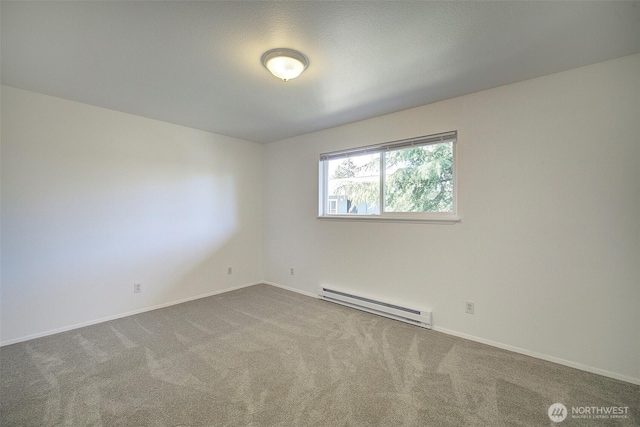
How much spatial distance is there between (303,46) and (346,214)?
85.6 inches

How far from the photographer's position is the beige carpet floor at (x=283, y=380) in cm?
155

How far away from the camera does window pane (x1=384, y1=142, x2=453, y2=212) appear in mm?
2725

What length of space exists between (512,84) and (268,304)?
3.62 m

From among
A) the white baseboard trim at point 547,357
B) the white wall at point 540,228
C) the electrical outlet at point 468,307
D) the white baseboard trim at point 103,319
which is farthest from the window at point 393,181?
the white baseboard trim at point 103,319

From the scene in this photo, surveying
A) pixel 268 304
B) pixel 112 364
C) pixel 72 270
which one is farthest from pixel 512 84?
pixel 72 270

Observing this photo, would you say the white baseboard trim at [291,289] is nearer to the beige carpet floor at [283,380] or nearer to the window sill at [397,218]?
the beige carpet floor at [283,380]

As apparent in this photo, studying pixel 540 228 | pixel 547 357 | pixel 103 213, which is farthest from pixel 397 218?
pixel 103 213

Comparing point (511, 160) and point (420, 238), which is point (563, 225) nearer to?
point (511, 160)

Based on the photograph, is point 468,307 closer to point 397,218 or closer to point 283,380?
point 397,218

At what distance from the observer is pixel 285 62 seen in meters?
1.91

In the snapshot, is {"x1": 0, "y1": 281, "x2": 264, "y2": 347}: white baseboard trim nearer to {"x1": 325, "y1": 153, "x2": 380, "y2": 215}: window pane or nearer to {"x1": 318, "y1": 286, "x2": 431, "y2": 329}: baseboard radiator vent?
{"x1": 318, "y1": 286, "x2": 431, "y2": 329}: baseboard radiator vent

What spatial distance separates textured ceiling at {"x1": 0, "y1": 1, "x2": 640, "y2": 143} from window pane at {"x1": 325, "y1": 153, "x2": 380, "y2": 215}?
0.89 meters

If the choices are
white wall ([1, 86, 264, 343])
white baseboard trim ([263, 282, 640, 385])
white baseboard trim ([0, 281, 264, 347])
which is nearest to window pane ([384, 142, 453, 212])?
white baseboard trim ([263, 282, 640, 385])

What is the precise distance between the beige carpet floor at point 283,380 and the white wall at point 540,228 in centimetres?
25
